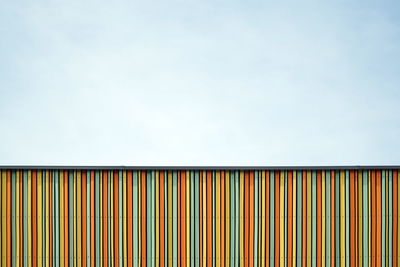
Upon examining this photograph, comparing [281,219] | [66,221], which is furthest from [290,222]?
[66,221]

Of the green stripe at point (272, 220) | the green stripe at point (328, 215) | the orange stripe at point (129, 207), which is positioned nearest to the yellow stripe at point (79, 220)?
the orange stripe at point (129, 207)

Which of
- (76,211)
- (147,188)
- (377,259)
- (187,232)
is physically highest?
(147,188)

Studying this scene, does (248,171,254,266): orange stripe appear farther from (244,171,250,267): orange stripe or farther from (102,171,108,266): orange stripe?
(102,171,108,266): orange stripe

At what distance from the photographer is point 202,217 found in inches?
205

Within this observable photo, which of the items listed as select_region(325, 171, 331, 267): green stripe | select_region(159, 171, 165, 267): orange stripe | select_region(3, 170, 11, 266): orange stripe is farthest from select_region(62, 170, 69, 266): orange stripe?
select_region(325, 171, 331, 267): green stripe

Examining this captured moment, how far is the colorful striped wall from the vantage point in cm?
515

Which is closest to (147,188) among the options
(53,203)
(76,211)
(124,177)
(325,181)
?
(124,177)

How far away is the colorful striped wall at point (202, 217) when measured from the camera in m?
5.15

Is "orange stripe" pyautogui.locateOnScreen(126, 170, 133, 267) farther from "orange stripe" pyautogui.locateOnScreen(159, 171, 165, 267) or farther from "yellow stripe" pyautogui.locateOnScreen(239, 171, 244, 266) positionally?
"yellow stripe" pyautogui.locateOnScreen(239, 171, 244, 266)

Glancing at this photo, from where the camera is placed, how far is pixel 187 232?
204 inches

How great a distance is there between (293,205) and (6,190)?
470 cm

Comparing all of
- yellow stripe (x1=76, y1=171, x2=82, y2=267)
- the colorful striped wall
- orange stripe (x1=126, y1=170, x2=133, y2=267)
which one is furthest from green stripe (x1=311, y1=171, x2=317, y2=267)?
yellow stripe (x1=76, y1=171, x2=82, y2=267)

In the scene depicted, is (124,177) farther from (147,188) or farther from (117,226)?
(117,226)

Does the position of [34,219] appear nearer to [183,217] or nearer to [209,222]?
[183,217]
